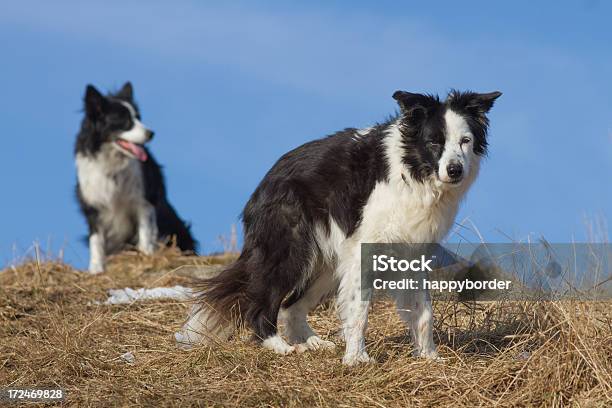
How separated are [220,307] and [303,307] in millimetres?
617

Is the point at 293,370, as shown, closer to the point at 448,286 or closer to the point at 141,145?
the point at 448,286

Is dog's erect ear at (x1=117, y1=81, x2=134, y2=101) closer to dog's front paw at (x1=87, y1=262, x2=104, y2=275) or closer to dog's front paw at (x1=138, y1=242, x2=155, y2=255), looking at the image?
dog's front paw at (x1=138, y1=242, x2=155, y2=255)

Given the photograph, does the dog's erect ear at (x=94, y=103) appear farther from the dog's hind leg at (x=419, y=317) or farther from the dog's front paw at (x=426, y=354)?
the dog's front paw at (x=426, y=354)

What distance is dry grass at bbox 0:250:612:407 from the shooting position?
546 centimetres

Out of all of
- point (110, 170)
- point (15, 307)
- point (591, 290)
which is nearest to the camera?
point (591, 290)

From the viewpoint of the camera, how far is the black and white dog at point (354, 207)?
5.99 m

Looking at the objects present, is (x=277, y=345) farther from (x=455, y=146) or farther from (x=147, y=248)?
(x=147, y=248)

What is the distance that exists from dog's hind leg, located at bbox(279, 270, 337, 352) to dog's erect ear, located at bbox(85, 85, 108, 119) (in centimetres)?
729

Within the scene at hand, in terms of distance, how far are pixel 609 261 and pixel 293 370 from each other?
3.16 metres

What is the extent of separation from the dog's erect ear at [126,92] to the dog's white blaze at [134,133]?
0.26 m

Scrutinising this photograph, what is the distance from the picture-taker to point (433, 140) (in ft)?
19.4

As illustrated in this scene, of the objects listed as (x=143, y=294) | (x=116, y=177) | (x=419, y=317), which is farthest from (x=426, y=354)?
(x=116, y=177)

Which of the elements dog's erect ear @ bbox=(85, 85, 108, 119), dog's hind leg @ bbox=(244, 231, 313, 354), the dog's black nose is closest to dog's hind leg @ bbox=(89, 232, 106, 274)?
dog's erect ear @ bbox=(85, 85, 108, 119)

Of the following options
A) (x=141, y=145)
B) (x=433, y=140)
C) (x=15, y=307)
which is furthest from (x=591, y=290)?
(x=141, y=145)
